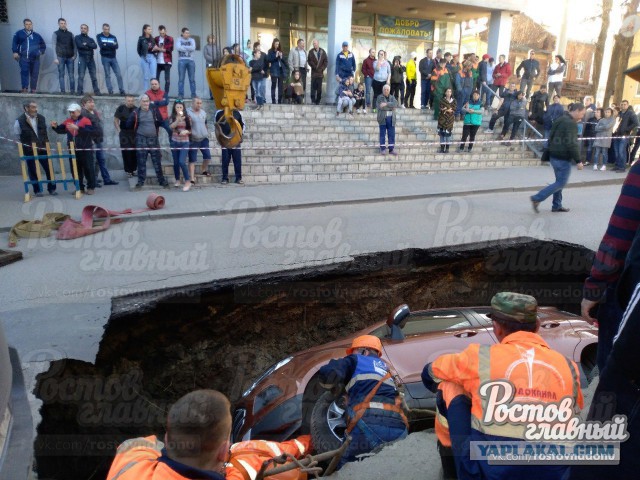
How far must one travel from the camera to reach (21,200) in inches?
367

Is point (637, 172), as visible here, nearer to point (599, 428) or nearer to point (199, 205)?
point (599, 428)

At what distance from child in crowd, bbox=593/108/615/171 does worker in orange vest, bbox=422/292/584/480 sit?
1339cm

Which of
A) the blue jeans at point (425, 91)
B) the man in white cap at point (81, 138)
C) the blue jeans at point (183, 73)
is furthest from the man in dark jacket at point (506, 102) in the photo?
the man in white cap at point (81, 138)

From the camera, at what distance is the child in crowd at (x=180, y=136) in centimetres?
998

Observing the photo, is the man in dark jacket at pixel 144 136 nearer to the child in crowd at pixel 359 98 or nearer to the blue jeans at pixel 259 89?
the blue jeans at pixel 259 89

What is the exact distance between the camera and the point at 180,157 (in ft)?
33.4

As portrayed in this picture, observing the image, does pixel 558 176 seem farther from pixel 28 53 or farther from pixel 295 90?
pixel 28 53

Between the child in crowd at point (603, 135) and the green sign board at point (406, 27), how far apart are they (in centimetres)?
945

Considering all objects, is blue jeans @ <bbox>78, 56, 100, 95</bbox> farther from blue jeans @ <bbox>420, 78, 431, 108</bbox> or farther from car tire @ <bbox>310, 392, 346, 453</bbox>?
car tire @ <bbox>310, 392, 346, 453</bbox>

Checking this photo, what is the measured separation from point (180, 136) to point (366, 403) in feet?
26.6

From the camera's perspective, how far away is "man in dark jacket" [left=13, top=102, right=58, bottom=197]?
9.31 metres

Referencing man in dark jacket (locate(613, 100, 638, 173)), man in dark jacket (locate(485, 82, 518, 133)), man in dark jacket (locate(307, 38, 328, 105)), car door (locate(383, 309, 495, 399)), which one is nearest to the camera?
car door (locate(383, 309, 495, 399))

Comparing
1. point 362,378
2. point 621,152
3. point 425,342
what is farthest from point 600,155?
point 362,378

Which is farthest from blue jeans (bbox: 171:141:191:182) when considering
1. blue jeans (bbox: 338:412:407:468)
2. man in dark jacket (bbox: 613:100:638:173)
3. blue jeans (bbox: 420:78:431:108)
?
man in dark jacket (bbox: 613:100:638:173)
